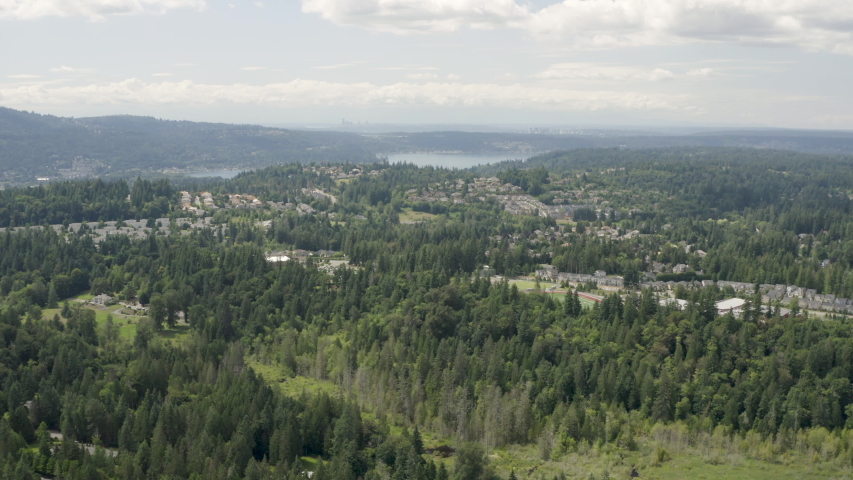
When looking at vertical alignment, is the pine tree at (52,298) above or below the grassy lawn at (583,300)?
below

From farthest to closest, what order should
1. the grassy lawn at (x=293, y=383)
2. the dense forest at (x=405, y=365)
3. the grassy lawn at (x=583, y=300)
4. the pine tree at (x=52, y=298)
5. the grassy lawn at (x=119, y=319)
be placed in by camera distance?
the pine tree at (x=52, y=298), the grassy lawn at (x=119, y=319), the grassy lawn at (x=583, y=300), the grassy lawn at (x=293, y=383), the dense forest at (x=405, y=365)

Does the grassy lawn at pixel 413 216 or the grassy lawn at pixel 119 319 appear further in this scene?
the grassy lawn at pixel 413 216

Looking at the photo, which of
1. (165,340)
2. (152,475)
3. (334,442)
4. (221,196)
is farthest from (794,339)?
(221,196)

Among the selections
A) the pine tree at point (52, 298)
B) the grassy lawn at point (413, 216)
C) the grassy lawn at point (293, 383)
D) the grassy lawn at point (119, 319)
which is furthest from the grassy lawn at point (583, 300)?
the grassy lawn at point (413, 216)

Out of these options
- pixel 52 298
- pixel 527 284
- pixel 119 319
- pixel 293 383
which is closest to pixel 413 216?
pixel 527 284

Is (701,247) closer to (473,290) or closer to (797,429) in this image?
(473,290)

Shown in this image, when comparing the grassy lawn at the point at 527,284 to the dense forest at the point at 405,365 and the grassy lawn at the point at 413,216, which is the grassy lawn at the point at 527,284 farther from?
the grassy lawn at the point at 413,216

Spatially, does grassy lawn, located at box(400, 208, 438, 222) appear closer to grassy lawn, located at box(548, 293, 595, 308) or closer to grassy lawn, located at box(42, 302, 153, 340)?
grassy lawn, located at box(548, 293, 595, 308)
